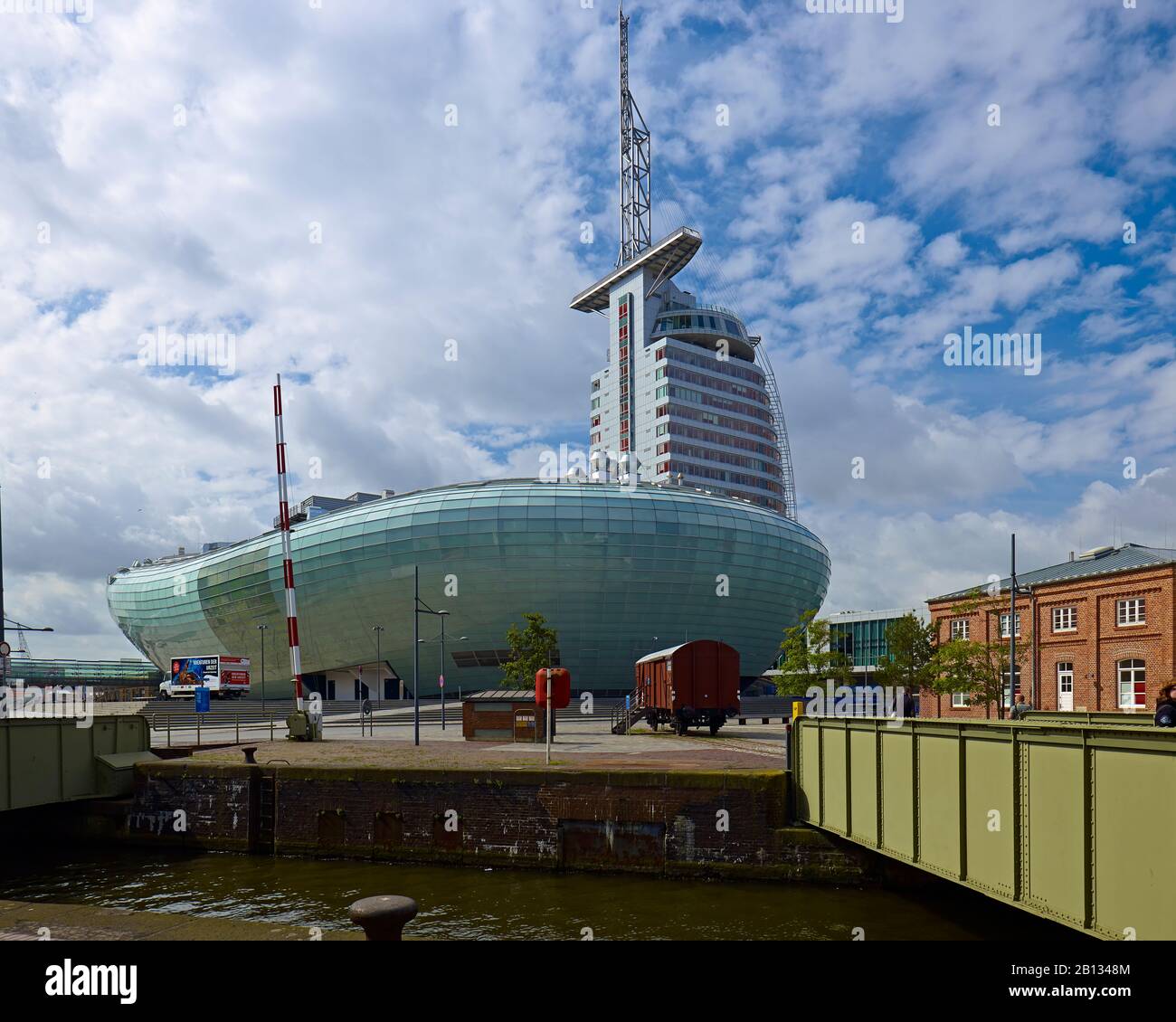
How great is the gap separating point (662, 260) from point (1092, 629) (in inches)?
4904

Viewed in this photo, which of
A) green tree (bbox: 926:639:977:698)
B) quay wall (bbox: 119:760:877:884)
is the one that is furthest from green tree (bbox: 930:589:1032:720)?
quay wall (bbox: 119:760:877:884)

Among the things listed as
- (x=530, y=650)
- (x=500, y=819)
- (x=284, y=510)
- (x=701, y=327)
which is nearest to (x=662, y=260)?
(x=701, y=327)

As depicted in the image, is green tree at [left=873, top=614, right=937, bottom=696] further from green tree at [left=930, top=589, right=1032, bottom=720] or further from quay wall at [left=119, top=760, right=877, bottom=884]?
quay wall at [left=119, top=760, right=877, bottom=884]

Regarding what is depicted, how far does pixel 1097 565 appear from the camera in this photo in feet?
151

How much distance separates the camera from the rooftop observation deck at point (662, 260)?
153500 mm

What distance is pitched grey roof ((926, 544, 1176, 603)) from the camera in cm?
4284

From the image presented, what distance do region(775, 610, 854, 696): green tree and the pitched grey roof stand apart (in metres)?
11.0

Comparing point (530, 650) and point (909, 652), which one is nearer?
point (909, 652)

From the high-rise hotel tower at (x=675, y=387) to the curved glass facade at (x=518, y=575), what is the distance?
173 feet

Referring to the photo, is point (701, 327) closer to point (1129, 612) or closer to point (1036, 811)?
point (1129, 612)

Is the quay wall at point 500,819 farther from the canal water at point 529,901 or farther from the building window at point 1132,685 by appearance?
the building window at point 1132,685

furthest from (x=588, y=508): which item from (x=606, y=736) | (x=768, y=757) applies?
(x=768, y=757)
